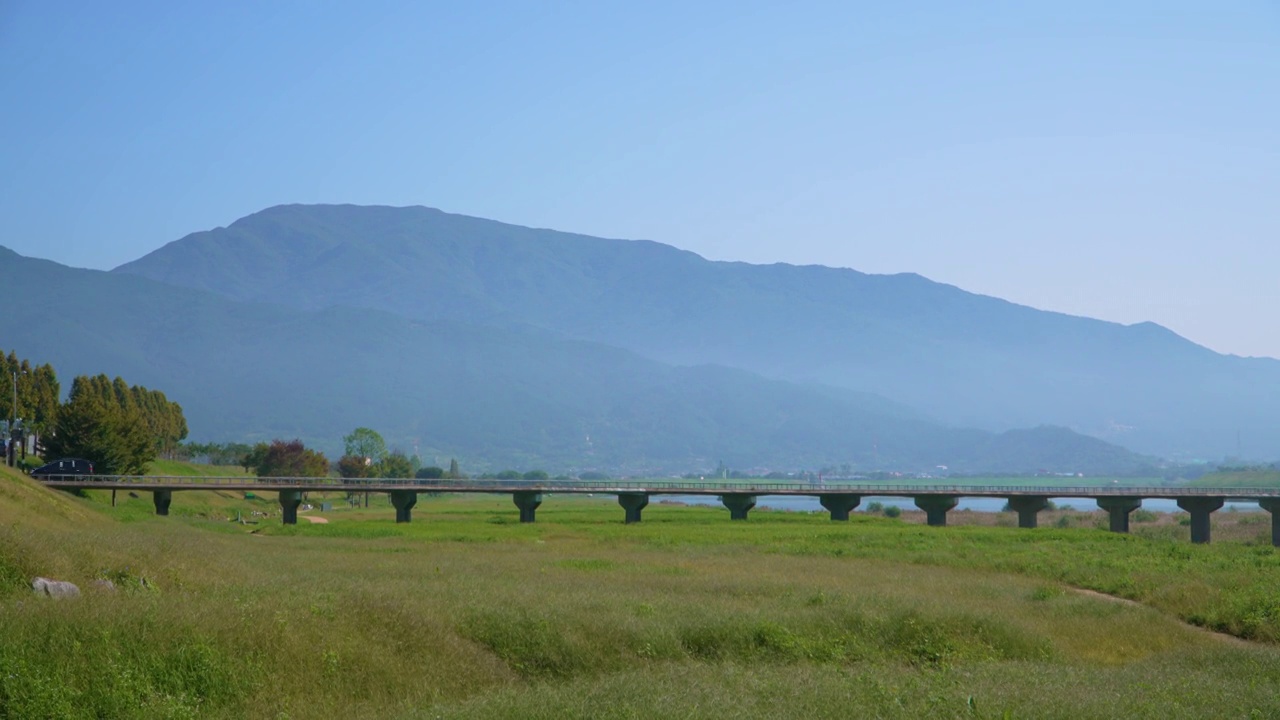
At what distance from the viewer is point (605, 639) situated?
68.0ft

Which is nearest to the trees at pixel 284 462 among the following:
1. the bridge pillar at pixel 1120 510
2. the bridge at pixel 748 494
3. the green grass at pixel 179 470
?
the green grass at pixel 179 470

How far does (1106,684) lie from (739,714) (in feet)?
21.1

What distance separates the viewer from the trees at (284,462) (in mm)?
133000

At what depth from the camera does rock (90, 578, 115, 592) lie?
802 inches

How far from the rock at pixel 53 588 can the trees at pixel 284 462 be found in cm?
11353

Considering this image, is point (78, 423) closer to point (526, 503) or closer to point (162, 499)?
point (162, 499)

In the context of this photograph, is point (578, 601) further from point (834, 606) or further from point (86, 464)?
A: point (86, 464)

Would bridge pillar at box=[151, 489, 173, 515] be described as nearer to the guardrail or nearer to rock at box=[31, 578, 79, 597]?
the guardrail

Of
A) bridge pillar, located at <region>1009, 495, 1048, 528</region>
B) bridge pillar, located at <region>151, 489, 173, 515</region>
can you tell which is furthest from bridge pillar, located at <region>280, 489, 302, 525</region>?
bridge pillar, located at <region>1009, 495, 1048, 528</region>

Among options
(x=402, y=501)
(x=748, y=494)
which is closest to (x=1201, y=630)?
(x=748, y=494)

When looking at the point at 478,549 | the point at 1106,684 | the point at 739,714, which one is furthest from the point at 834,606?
the point at 478,549

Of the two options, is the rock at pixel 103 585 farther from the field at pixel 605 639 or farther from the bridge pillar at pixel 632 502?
the bridge pillar at pixel 632 502

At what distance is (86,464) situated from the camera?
89000 millimetres

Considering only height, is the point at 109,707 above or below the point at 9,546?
below
